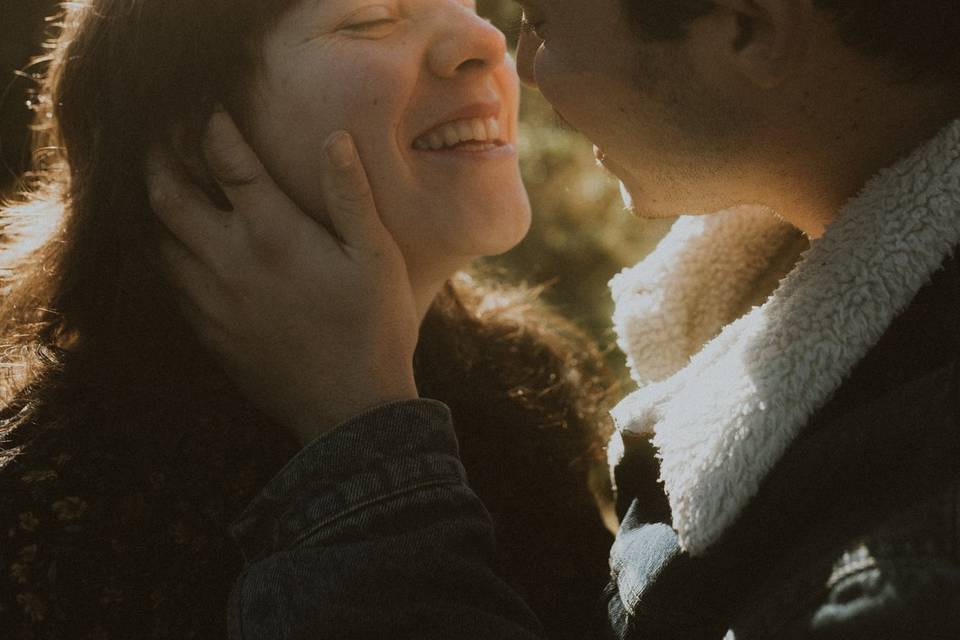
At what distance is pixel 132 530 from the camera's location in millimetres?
1357

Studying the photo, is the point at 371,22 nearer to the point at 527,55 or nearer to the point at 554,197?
the point at 527,55

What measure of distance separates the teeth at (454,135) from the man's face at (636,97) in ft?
0.59

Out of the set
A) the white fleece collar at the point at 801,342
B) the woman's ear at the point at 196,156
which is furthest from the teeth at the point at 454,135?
the white fleece collar at the point at 801,342

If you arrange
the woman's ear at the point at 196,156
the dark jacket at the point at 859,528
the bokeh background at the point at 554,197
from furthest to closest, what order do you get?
the bokeh background at the point at 554,197
the woman's ear at the point at 196,156
the dark jacket at the point at 859,528

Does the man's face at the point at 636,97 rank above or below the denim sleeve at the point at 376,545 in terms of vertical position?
above

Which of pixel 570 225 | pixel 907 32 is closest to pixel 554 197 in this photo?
pixel 570 225

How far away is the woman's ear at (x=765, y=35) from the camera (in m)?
1.23

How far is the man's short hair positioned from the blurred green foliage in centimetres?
136

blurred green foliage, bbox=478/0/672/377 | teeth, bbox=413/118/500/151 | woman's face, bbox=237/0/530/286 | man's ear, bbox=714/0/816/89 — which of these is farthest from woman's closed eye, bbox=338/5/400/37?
blurred green foliage, bbox=478/0/672/377

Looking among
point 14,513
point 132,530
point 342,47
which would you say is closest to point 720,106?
point 342,47

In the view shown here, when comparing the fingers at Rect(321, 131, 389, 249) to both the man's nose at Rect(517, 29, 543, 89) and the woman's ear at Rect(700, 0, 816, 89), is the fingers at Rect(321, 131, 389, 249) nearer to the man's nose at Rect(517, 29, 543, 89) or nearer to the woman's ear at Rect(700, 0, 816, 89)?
the man's nose at Rect(517, 29, 543, 89)

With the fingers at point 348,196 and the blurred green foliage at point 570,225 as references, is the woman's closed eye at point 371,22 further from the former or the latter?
the blurred green foliage at point 570,225

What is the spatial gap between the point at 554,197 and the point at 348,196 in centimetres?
157

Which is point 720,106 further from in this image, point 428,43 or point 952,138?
point 428,43
